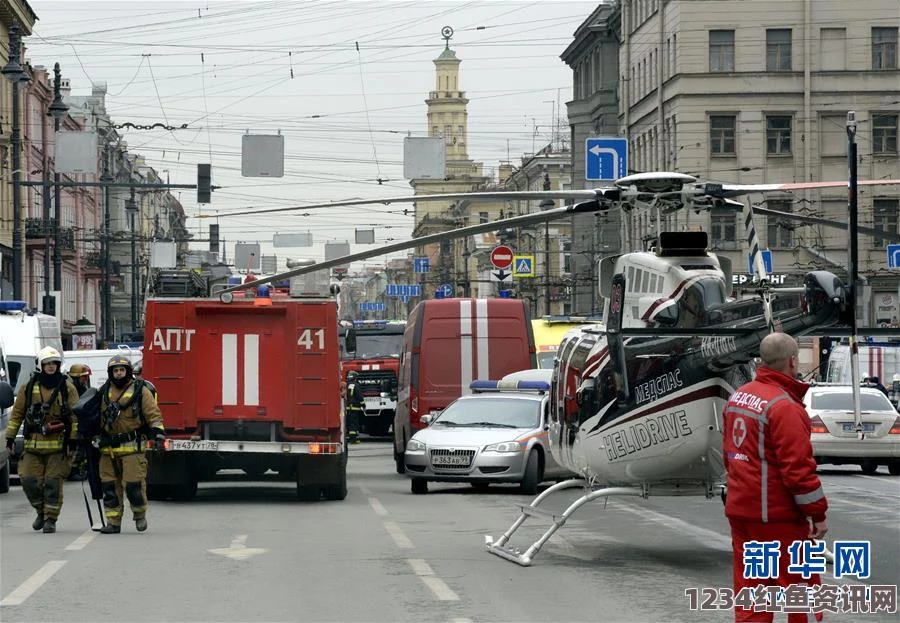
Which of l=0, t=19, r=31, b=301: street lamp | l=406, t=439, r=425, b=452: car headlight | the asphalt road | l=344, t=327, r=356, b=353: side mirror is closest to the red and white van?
l=344, t=327, r=356, b=353: side mirror

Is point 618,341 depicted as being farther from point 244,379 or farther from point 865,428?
point 865,428

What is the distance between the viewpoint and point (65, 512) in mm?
21672

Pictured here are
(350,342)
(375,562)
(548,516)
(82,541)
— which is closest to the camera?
(375,562)

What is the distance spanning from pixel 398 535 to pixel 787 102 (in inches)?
2295

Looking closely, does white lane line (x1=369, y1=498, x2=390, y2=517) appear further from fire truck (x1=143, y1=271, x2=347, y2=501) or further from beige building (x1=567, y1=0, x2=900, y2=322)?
beige building (x1=567, y1=0, x2=900, y2=322)

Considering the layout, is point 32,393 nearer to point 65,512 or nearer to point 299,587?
point 65,512

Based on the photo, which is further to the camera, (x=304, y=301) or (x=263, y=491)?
(x=263, y=491)

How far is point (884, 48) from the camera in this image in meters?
72.8

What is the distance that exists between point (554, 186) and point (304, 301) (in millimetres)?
89821

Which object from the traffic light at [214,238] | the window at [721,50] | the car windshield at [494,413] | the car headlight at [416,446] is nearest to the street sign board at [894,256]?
the window at [721,50]

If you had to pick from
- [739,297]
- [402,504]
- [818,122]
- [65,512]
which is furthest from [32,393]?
[818,122]

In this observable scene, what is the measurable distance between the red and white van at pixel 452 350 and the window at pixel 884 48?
4493cm

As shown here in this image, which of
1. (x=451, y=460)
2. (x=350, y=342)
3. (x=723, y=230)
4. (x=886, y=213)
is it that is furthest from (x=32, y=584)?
(x=886, y=213)

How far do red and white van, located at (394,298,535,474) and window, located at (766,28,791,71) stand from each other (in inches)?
1731
